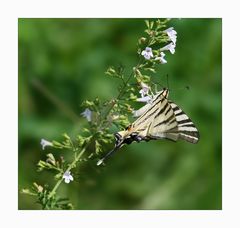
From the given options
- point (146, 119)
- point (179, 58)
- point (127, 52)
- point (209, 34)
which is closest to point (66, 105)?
point (127, 52)

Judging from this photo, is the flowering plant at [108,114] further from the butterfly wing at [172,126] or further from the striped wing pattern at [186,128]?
the striped wing pattern at [186,128]

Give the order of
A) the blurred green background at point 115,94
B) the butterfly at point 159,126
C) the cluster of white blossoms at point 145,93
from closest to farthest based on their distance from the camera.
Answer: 1. the butterfly at point 159,126
2. the cluster of white blossoms at point 145,93
3. the blurred green background at point 115,94

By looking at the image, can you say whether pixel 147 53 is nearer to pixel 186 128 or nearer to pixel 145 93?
pixel 145 93

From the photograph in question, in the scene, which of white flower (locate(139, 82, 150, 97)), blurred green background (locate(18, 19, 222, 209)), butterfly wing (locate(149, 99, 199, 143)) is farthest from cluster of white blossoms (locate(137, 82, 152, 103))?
blurred green background (locate(18, 19, 222, 209))

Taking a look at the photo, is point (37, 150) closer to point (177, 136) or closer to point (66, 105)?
point (66, 105)

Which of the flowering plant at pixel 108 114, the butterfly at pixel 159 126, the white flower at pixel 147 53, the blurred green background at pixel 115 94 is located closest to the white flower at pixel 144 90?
the flowering plant at pixel 108 114

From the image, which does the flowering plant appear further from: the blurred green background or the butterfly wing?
the blurred green background
